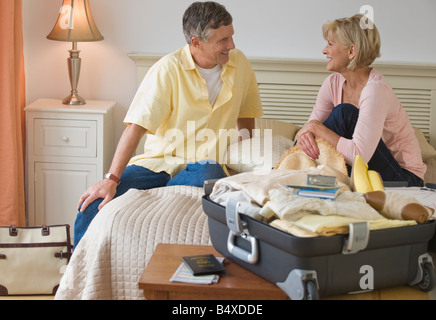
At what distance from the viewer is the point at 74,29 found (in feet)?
9.68

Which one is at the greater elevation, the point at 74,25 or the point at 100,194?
the point at 74,25

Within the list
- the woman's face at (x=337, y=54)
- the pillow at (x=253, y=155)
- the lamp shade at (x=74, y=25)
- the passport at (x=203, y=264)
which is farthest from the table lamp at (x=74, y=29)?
the passport at (x=203, y=264)

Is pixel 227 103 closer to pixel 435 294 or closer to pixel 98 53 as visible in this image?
pixel 98 53

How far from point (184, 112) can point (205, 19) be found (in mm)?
360

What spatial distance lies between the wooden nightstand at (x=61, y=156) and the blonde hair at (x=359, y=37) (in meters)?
1.24

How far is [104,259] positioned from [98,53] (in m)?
1.86

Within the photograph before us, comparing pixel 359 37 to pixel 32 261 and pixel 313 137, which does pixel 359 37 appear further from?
pixel 32 261

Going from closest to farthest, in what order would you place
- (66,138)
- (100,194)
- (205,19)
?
(100,194)
(205,19)
(66,138)

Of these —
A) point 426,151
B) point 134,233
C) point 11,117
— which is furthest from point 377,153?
point 11,117

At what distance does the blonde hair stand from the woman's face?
15 millimetres

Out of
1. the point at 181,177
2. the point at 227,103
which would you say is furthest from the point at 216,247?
the point at 227,103

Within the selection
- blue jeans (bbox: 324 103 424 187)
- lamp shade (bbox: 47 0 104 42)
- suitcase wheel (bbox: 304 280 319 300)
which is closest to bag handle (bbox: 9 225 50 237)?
lamp shade (bbox: 47 0 104 42)

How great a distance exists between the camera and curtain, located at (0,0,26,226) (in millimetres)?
2684

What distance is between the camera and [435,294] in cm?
114
